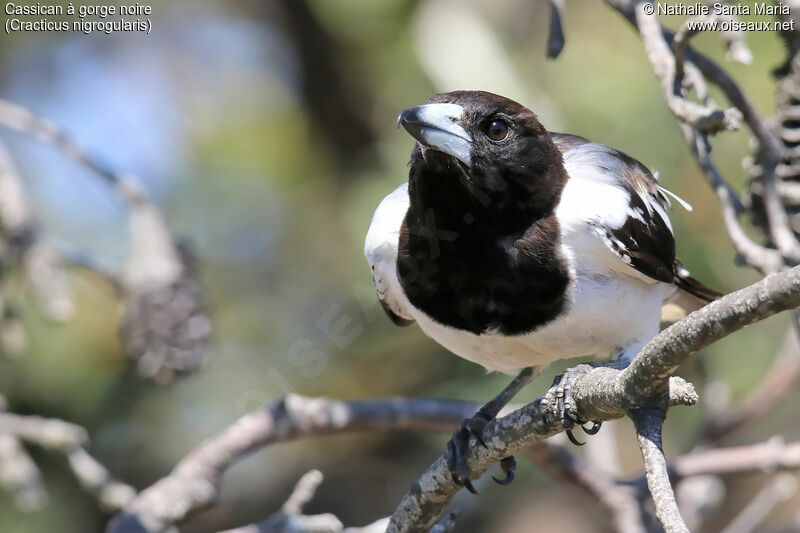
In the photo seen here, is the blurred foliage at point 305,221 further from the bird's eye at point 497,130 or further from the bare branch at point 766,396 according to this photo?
the bird's eye at point 497,130

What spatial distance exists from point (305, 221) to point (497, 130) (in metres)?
2.62

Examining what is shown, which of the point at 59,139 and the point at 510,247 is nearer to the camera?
the point at 510,247

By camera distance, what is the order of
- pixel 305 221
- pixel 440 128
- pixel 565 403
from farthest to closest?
1. pixel 305 221
2. pixel 440 128
3. pixel 565 403

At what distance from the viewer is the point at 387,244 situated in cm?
288

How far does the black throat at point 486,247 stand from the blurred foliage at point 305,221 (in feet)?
5.11

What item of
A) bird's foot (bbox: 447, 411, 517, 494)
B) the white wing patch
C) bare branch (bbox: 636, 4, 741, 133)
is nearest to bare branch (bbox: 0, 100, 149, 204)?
bird's foot (bbox: 447, 411, 517, 494)

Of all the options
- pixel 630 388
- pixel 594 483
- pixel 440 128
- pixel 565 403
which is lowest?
pixel 594 483

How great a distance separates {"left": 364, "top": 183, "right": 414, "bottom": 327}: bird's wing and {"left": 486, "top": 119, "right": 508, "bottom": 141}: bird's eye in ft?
1.25

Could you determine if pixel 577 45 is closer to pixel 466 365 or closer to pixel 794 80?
pixel 466 365

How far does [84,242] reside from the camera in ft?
15.5

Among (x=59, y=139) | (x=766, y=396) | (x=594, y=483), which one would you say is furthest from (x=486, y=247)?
(x=766, y=396)

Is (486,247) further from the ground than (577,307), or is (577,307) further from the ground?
(486,247)

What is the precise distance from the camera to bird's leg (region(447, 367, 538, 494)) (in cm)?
257

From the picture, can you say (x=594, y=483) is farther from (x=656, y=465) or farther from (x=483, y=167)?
(x=656, y=465)
